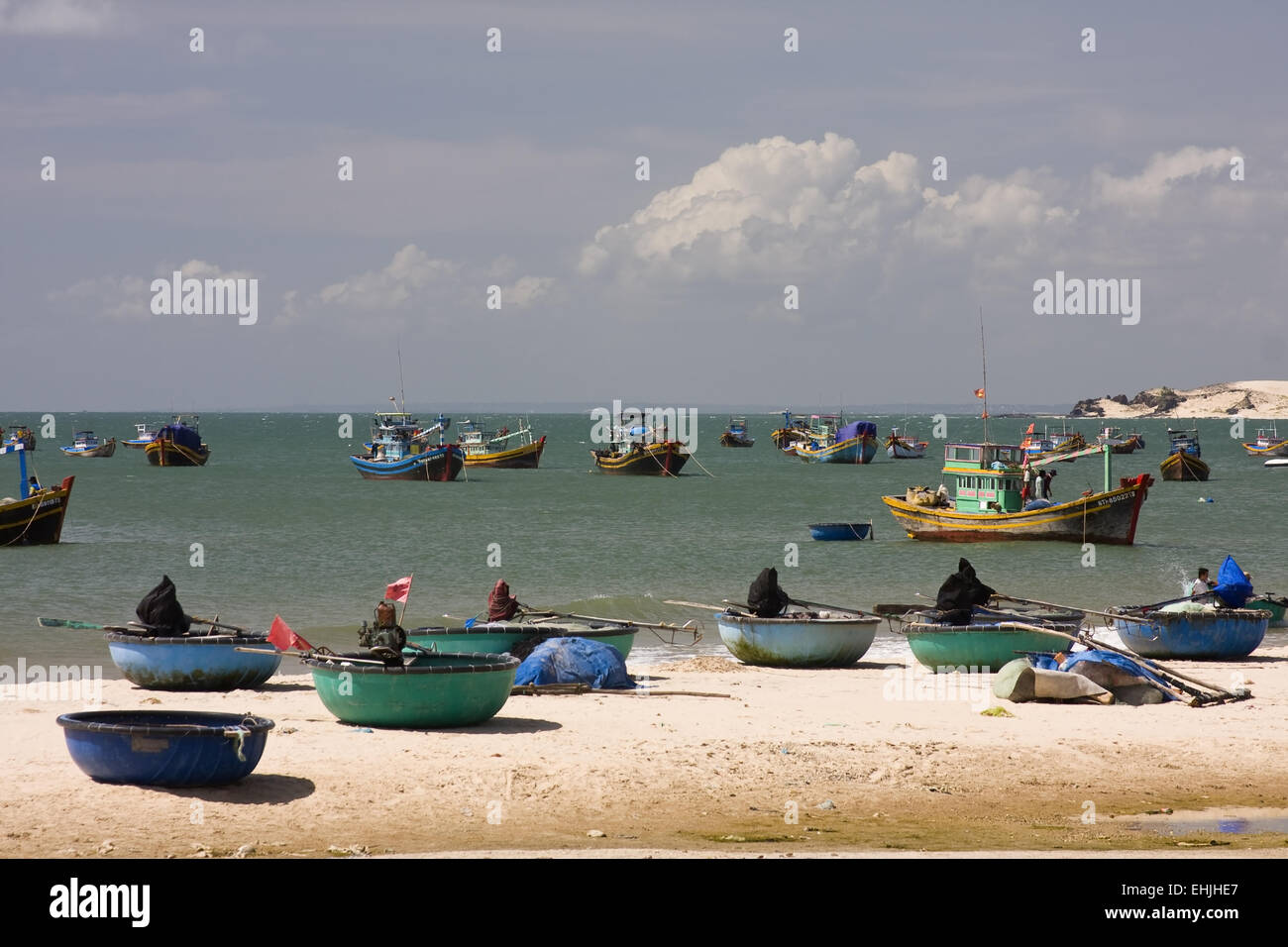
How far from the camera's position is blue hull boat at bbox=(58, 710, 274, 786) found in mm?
11727

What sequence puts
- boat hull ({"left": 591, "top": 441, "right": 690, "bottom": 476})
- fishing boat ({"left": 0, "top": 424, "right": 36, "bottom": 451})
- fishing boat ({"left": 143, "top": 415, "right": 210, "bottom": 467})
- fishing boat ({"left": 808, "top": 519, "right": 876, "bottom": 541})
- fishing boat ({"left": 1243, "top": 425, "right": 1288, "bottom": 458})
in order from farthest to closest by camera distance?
fishing boat ({"left": 1243, "top": 425, "right": 1288, "bottom": 458}), fishing boat ({"left": 143, "top": 415, "right": 210, "bottom": 467}), boat hull ({"left": 591, "top": 441, "right": 690, "bottom": 476}), fishing boat ({"left": 808, "top": 519, "right": 876, "bottom": 541}), fishing boat ({"left": 0, "top": 424, "right": 36, "bottom": 451})

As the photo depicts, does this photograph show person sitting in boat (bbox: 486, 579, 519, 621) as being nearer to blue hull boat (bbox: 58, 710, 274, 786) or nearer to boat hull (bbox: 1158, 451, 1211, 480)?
blue hull boat (bbox: 58, 710, 274, 786)

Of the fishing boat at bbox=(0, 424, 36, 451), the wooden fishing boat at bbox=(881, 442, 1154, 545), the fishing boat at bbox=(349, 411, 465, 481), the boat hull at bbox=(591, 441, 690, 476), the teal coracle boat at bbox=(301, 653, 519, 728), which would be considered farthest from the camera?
the boat hull at bbox=(591, 441, 690, 476)

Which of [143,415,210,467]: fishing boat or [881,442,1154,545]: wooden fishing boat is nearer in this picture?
[881,442,1154,545]: wooden fishing boat

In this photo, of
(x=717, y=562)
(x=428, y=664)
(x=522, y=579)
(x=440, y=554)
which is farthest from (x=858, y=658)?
(x=440, y=554)

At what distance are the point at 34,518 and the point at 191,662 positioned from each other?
90.8ft

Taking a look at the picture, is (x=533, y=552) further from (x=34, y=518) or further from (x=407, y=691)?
(x=407, y=691)

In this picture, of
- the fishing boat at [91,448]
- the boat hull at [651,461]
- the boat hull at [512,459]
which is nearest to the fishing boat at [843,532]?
the boat hull at [651,461]

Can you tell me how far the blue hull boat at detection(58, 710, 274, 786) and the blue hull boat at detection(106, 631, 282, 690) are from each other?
18.6 ft

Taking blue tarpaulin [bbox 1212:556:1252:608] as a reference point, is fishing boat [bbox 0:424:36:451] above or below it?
above

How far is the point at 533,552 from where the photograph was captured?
44969 millimetres

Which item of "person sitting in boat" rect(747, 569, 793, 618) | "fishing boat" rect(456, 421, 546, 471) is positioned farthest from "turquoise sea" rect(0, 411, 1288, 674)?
"fishing boat" rect(456, 421, 546, 471)

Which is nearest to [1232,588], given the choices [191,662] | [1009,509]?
[191,662]
